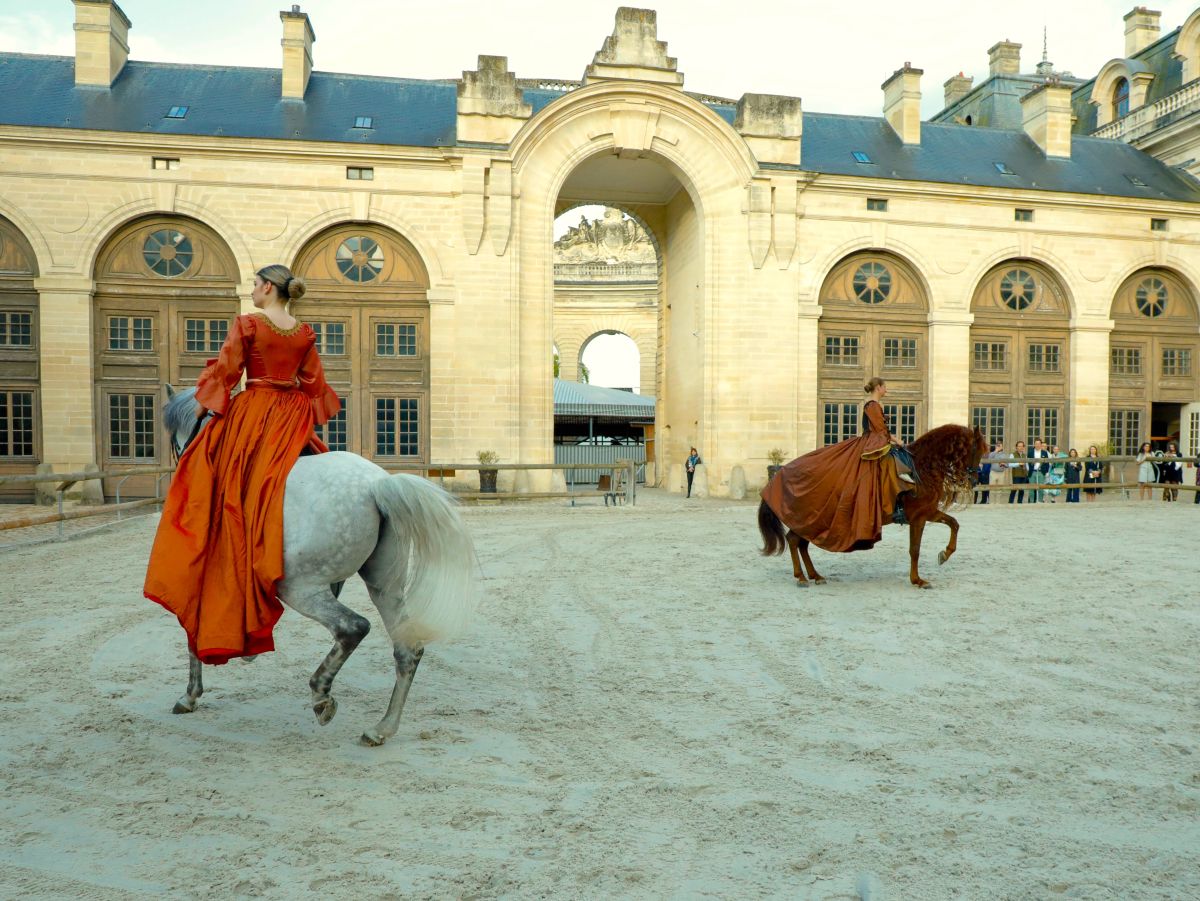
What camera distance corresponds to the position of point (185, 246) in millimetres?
22141

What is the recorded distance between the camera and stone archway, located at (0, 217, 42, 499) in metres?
21.3

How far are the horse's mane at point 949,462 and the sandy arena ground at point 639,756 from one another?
1.24m

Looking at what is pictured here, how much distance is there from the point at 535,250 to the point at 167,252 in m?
9.30

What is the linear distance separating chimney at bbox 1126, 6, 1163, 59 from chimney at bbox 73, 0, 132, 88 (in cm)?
3414

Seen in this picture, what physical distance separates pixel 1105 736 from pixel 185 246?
75.4 ft

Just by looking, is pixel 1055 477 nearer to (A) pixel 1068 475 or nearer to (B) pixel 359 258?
(A) pixel 1068 475

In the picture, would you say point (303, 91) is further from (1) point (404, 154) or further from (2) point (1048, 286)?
(2) point (1048, 286)

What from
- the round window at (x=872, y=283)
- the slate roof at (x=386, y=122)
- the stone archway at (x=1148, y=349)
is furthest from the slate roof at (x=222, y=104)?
the stone archway at (x=1148, y=349)

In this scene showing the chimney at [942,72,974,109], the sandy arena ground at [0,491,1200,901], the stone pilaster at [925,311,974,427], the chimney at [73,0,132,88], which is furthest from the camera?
the chimney at [942,72,974,109]

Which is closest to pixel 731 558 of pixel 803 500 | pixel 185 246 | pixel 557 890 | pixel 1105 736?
pixel 803 500

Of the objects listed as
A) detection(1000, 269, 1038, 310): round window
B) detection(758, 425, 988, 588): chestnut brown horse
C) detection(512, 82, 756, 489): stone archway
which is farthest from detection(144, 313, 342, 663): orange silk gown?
detection(1000, 269, 1038, 310): round window

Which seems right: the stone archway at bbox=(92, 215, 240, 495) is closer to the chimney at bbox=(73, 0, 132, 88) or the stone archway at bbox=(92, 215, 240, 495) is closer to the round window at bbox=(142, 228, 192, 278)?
the round window at bbox=(142, 228, 192, 278)

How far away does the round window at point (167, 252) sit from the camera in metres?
22.0

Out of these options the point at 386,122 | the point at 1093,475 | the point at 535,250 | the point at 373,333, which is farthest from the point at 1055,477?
the point at 386,122
